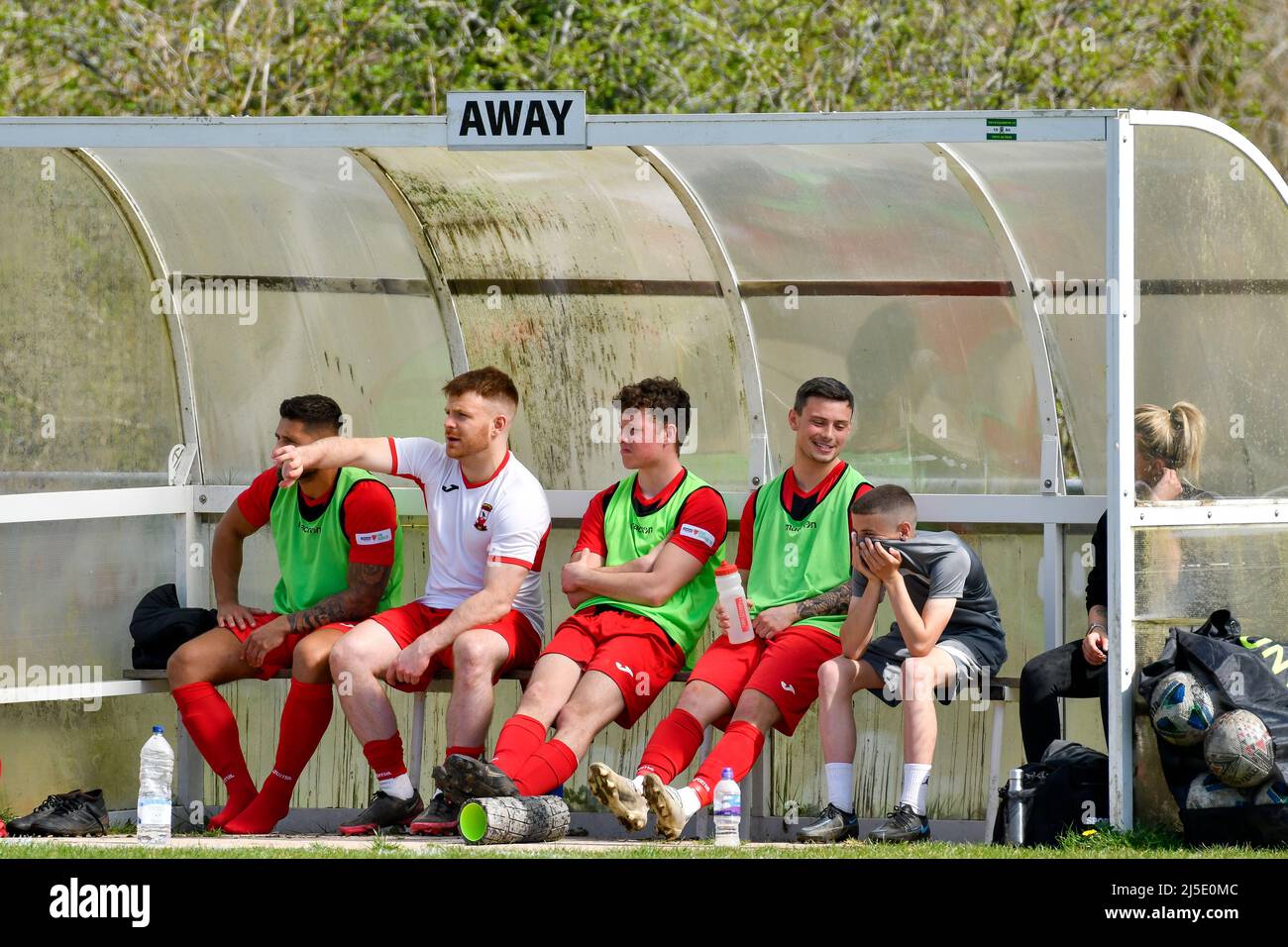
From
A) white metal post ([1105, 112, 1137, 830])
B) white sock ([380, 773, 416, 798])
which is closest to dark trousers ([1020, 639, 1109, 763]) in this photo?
white metal post ([1105, 112, 1137, 830])

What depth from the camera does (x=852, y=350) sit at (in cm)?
741

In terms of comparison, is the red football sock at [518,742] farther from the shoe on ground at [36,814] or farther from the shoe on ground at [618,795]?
the shoe on ground at [36,814]

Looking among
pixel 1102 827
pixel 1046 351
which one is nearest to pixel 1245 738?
pixel 1102 827

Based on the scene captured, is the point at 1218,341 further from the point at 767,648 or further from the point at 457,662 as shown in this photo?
the point at 457,662

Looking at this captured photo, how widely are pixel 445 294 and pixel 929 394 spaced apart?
193 centimetres

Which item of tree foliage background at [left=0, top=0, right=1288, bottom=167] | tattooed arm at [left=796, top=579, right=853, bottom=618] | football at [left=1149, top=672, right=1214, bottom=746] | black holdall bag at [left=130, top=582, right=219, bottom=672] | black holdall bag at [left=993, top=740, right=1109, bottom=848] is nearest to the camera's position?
football at [left=1149, top=672, right=1214, bottom=746]

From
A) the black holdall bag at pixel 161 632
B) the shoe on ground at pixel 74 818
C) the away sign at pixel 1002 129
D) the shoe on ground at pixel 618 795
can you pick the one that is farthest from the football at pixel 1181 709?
the shoe on ground at pixel 74 818

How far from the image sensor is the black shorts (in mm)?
6305

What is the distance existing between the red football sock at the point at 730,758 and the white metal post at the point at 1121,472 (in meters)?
1.12

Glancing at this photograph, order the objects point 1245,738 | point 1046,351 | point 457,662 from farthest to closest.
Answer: point 1046,351, point 457,662, point 1245,738

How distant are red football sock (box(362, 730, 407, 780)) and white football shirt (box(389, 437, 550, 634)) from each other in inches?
21.3

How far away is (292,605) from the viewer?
282 inches

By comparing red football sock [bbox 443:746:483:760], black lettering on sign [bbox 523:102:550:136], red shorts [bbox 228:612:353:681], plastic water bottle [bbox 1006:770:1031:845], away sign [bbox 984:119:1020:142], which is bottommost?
plastic water bottle [bbox 1006:770:1031:845]

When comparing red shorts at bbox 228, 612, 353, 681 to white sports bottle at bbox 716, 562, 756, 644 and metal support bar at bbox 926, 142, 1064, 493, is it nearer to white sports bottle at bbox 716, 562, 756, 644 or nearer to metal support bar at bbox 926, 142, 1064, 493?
white sports bottle at bbox 716, 562, 756, 644
